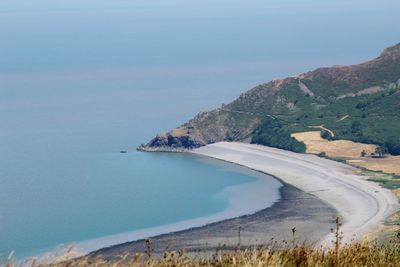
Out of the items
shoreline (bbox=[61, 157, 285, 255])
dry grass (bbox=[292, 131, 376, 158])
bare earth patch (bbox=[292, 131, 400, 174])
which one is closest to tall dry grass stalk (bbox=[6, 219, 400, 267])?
shoreline (bbox=[61, 157, 285, 255])

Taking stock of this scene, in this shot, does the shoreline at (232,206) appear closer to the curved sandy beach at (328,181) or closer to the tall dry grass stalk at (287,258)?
the curved sandy beach at (328,181)

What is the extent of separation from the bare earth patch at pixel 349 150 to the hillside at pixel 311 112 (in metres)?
1.39

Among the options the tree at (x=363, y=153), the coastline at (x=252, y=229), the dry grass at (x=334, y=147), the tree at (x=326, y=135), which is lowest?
the coastline at (x=252, y=229)

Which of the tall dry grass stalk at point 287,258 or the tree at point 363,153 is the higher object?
the tall dry grass stalk at point 287,258

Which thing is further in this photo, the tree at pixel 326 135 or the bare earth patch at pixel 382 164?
the tree at pixel 326 135

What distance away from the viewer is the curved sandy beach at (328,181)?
2788 inches

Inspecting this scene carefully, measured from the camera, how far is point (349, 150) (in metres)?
106

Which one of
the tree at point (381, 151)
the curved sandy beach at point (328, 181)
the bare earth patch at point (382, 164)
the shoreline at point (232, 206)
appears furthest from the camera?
the tree at point (381, 151)

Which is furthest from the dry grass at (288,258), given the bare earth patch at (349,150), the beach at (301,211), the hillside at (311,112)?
the hillside at (311,112)

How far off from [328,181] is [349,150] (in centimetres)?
1729

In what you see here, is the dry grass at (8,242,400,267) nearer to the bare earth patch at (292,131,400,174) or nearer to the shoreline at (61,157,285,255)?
the shoreline at (61,157,285,255)

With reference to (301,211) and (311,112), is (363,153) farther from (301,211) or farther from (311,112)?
(301,211)

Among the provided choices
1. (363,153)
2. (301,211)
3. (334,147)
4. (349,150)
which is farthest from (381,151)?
(301,211)

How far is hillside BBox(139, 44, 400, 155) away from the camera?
373ft
